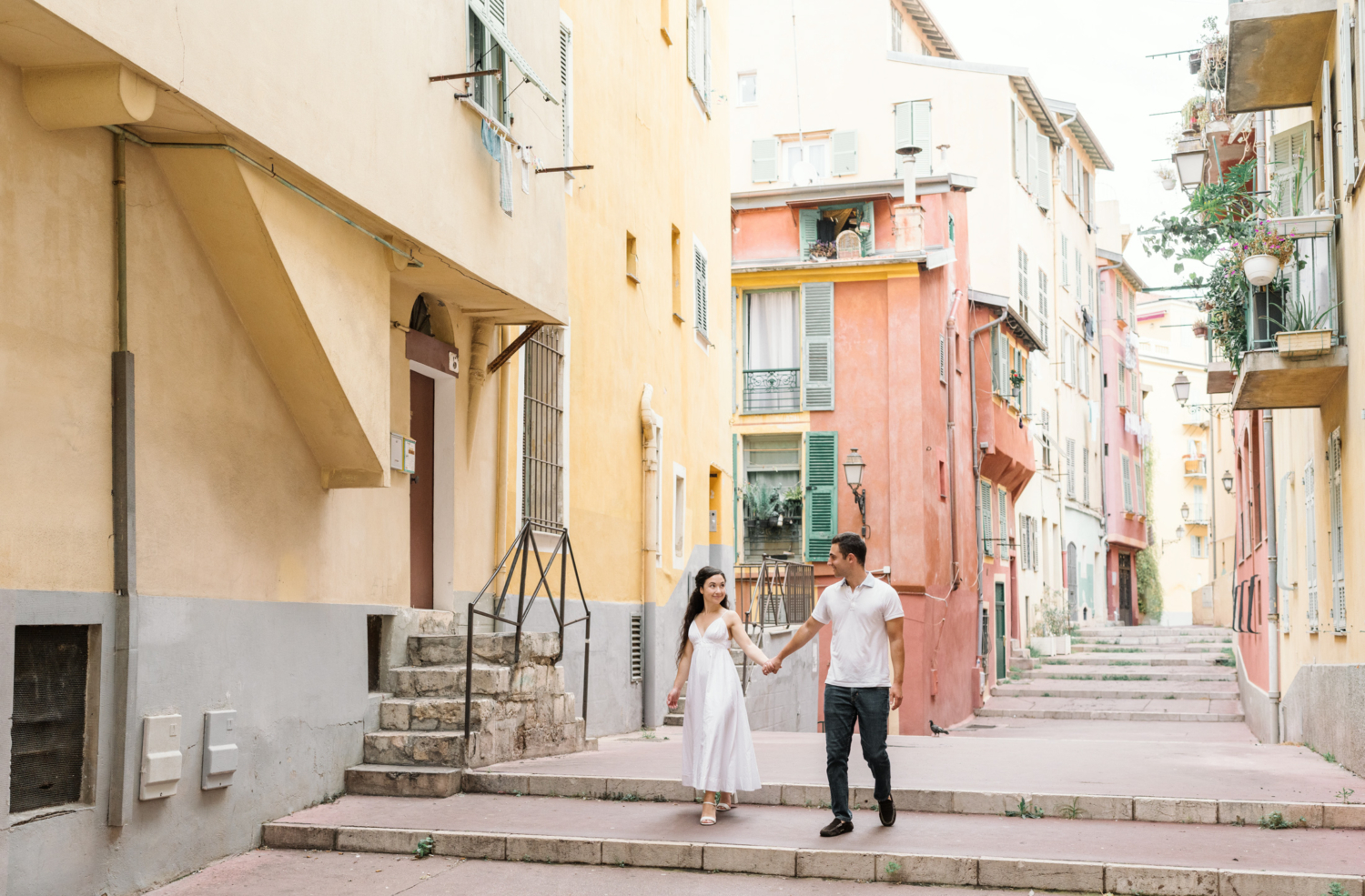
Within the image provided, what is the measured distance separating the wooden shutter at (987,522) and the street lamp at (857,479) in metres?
5.88

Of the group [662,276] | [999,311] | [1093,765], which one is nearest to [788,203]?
[999,311]

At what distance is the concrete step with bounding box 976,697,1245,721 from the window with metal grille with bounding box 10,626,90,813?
20.9 meters

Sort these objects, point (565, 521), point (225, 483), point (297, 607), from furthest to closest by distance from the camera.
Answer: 1. point (565, 521)
2. point (297, 607)
3. point (225, 483)

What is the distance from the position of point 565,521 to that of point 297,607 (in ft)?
16.7

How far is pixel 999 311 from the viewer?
31344 mm

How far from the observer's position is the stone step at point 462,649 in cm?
1043

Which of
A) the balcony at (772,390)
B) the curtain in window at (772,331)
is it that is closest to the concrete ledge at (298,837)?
the balcony at (772,390)

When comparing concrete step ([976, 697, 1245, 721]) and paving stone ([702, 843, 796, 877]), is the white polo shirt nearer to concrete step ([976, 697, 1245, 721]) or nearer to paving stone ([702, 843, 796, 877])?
paving stone ([702, 843, 796, 877])

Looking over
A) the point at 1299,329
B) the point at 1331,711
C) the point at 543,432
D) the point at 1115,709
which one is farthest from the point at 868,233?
the point at 1331,711

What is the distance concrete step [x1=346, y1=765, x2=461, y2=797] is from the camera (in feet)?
31.0

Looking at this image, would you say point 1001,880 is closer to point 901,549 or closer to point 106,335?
point 106,335

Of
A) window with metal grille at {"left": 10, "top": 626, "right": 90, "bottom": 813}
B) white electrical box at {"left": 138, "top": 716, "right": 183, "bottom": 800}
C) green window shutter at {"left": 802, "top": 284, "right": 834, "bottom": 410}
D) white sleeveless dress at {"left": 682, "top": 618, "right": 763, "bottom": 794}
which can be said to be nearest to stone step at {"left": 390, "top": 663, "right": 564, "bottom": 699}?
white sleeveless dress at {"left": 682, "top": 618, "right": 763, "bottom": 794}

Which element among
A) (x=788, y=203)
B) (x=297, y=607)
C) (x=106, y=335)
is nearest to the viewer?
(x=106, y=335)

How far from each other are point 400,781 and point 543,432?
465 cm
